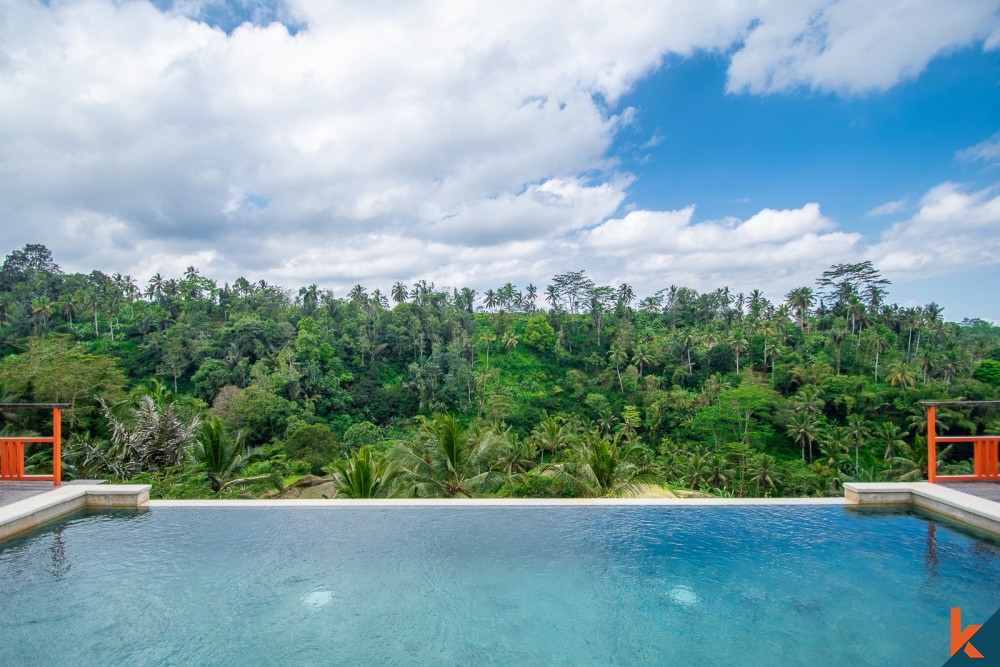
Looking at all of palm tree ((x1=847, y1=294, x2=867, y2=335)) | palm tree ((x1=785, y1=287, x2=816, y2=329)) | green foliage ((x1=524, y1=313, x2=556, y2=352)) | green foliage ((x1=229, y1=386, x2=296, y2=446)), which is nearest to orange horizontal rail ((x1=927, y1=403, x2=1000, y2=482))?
green foliage ((x1=229, y1=386, x2=296, y2=446))

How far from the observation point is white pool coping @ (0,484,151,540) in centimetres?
555

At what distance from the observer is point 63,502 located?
20.5 feet

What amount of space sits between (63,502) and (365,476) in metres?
4.35

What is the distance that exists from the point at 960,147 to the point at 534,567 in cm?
1883

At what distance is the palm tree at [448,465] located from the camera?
10.1 m

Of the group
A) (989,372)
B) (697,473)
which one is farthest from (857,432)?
(697,473)

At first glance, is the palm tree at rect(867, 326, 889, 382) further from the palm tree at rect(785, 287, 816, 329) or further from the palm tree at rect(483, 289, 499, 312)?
the palm tree at rect(483, 289, 499, 312)

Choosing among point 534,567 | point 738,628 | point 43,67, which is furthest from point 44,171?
point 738,628

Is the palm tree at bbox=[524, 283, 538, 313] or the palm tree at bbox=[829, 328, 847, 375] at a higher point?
the palm tree at bbox=[524, 283, 538, 313]

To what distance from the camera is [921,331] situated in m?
38.1

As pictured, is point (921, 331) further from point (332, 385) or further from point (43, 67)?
point (43, 67)

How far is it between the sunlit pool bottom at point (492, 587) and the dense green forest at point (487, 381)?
135 inches

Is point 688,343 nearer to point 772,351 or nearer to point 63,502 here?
point 772,351

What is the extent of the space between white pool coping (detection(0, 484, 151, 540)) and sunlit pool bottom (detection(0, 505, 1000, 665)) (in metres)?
0.21
